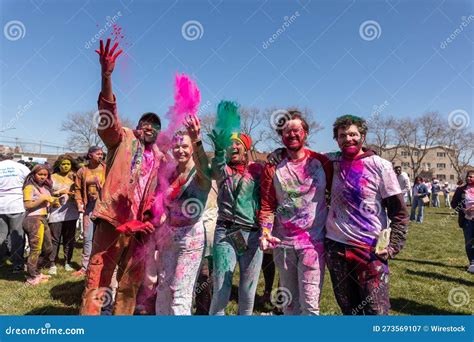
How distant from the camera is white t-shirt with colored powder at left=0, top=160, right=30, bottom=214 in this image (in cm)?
575

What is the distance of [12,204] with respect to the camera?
19.0ft

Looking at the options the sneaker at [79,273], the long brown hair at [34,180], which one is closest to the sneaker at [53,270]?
the sneaker at [79,273]

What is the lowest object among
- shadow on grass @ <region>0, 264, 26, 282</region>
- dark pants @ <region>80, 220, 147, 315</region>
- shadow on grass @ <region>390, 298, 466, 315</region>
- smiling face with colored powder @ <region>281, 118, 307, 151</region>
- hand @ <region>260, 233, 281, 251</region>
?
shadow on grass @ <region>0, 264, 26, 282</region>

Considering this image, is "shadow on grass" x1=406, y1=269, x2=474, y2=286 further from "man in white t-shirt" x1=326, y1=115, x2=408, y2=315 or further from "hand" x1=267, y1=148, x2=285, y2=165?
"hand" x1=267, y1=148, x2=285, y2=165

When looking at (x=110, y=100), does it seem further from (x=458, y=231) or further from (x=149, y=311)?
(x=458, y=231)

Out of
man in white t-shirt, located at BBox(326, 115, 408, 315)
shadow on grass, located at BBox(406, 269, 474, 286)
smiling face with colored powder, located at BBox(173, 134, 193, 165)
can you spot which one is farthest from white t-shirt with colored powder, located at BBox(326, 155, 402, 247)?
shadow on grass, located at BBox(406, 269, 474, 286)

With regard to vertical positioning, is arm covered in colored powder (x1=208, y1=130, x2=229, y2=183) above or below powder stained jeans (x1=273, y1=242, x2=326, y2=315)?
above

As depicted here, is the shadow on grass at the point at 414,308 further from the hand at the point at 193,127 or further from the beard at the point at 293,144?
the hand at the point at 193,127

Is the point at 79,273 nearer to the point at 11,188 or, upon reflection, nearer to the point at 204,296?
the point at 11,188

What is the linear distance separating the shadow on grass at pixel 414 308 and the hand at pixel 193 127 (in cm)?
383

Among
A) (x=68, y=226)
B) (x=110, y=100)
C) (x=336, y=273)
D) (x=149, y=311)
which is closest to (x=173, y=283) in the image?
A: (x=149, y=311)

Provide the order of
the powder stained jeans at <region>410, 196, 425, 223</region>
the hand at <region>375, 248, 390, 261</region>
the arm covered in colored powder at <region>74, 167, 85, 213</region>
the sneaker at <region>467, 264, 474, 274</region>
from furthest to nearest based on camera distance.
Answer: the powder stained jeans at <region>410, 196, 425, 223</region> < the sneaker at <region>467, 264, 474, 274</region> < the arm covered in colored powder at <region>74, 167, 85, 213</region> < the hand at <region>375, 248, 390, 261</region>

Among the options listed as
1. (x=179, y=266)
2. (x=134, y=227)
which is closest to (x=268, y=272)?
(x=179, y=266)

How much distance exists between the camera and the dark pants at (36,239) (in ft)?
18.1
